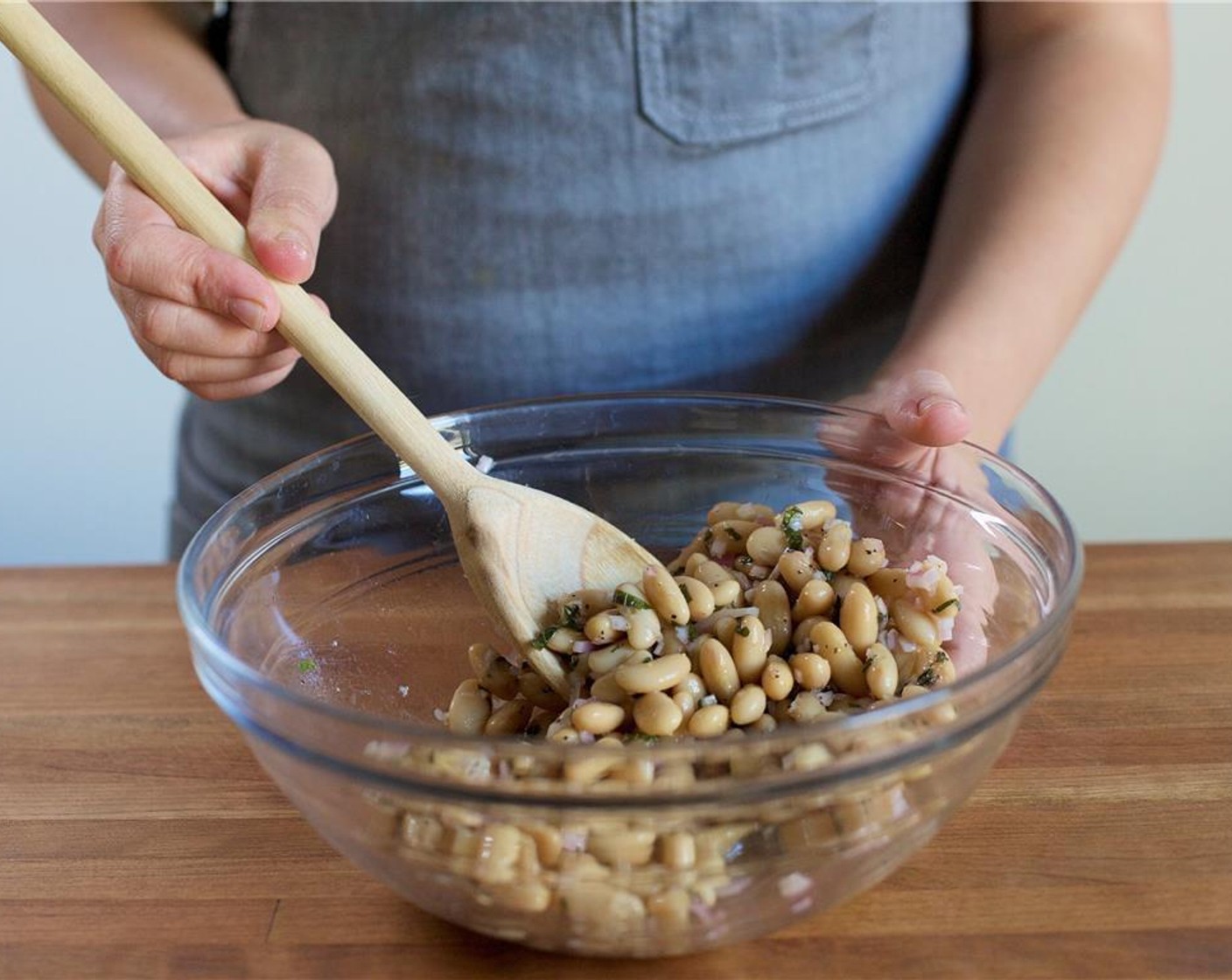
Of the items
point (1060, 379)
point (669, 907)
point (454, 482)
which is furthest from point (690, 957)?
point (1060, 379)

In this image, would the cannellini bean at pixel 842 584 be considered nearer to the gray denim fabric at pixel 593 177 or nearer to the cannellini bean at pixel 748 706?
the cannellini bean at pixel 748 706

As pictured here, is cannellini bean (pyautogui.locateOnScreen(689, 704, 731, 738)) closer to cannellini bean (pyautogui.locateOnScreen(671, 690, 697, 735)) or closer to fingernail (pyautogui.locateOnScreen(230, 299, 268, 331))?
cannellini bean (pyautogui.locateOnScreen(671, 690, 697, 735))

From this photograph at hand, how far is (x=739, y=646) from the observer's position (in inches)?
27.5

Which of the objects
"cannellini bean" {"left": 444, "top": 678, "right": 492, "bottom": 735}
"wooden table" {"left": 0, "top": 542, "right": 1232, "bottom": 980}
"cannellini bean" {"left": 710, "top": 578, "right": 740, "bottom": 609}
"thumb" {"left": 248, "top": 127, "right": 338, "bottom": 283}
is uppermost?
"thumb" {"left": 248, "top": 127, "right": 338, "bottom": 283}

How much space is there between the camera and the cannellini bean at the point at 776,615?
2.45ft

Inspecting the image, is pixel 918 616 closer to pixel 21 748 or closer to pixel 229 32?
pixel 21 748

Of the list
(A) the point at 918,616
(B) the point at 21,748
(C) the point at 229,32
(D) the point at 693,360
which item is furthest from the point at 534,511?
(C) the point at 229,32

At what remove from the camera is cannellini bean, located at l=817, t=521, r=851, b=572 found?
2.45 ft

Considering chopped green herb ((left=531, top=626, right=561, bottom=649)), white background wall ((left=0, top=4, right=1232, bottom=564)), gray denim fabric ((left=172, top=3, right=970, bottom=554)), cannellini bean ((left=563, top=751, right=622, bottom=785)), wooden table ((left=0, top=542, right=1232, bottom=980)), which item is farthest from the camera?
white background wall ((left=0, top=4, right=1232, bottom=564))

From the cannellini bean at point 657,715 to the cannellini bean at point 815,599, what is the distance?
11cm

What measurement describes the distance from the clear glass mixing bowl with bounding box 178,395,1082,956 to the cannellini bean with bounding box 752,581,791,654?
10cm

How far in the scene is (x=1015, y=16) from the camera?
1261 millimetres

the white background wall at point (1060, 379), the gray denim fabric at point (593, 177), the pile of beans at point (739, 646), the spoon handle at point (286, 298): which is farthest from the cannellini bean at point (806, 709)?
the white background wall at point (1060, 379)

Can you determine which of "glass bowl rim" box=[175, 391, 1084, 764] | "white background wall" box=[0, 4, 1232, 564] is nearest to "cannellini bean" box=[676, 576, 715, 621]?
"glass bowl rim" box=[175, 391, 1084, 764]
